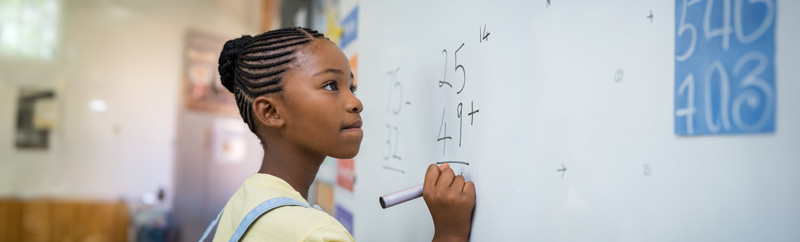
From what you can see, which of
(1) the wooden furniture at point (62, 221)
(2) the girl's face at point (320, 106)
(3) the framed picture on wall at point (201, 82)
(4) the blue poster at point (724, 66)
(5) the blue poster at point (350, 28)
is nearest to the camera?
(4) the blue poster at point (724, 66)

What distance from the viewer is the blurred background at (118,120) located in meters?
2.14

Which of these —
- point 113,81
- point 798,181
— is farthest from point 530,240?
point 113,81

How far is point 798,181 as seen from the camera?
285mm

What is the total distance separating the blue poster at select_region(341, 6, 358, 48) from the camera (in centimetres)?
99

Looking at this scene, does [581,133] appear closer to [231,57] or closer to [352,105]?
[352,105]

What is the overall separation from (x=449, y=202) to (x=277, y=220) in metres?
0.17

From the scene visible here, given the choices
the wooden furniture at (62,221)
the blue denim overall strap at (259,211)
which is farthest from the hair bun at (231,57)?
the wooden furniture at (62,221)

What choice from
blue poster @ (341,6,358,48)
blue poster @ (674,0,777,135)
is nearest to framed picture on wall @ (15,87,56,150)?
blue poster @ (341,6,358,48)

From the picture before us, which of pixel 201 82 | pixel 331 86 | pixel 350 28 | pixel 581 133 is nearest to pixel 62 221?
pixel 201 82

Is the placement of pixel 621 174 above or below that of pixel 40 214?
above

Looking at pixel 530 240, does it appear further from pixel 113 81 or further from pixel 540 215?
pixel 113 81

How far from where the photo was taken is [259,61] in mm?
609

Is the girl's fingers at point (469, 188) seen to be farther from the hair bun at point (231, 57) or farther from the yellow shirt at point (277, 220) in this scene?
the hair bun at point (231, 57)

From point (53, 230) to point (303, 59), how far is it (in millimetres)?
2099
